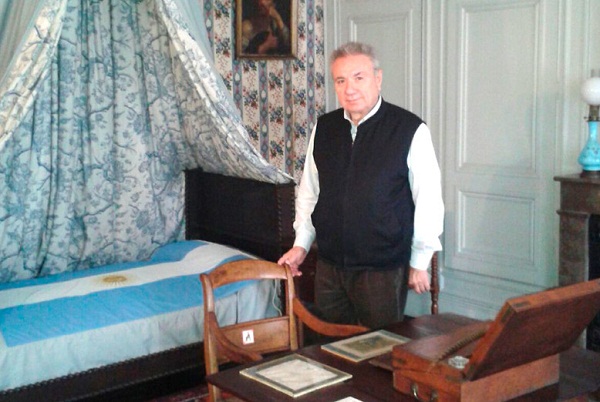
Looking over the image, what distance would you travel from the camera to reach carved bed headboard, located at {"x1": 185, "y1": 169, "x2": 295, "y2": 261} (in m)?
3.51

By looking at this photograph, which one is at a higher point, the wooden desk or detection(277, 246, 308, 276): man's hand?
detection(277, 246, 308, 276): man's hand

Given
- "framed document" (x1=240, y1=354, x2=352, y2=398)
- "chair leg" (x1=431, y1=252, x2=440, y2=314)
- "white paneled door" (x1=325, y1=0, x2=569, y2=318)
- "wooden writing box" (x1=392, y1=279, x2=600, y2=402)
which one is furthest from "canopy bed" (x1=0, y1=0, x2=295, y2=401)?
"wooden writing box" (x1=392, y1=279, x2=600, y2=402)

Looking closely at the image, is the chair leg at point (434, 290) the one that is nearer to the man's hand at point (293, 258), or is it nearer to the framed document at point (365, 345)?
the man's hand at point (293, 258)

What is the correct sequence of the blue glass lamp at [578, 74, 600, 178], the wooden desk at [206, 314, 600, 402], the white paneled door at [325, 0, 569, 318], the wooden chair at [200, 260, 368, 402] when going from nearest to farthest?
Result: the wooden desk at [206, 314, 600, 402] < the wooden chair at [200, 260, 368, 402] < the blue glass lamp at [578, 74, 600, 178] < the white paneled door at [325, 0, 569, 318]

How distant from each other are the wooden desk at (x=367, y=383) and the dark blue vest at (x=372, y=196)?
624mm

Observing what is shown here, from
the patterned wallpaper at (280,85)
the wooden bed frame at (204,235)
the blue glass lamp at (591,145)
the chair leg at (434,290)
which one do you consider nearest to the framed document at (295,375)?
the wooden bed frame at (204,235)

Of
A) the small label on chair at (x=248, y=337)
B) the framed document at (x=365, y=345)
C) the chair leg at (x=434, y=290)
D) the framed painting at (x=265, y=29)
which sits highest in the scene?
the framed painting at (x=265, y=29)

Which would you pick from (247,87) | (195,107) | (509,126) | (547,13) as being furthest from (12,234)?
(547,13)

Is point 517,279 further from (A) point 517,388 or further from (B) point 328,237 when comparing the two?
(A) point 517,388

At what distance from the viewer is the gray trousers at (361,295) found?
260 cm

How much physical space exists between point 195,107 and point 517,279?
1850 mm

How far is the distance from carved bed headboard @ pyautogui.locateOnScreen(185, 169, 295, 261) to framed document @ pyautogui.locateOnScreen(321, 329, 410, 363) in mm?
1406

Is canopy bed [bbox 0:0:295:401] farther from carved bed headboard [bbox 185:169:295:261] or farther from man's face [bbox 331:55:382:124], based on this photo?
man's face [bbox 331:55:382:124]

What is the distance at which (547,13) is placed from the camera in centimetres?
375
